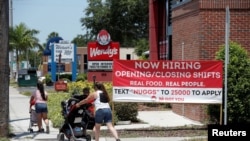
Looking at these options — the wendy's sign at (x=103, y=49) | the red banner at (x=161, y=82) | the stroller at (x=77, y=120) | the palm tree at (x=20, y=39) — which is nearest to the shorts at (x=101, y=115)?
the stroller at (x=77, y=120)

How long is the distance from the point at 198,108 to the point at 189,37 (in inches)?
105

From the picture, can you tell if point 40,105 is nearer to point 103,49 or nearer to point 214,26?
point 214,26

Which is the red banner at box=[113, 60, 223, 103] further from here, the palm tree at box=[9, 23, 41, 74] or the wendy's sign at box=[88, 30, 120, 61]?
the palm tree at box=[9, 23, 41, 74]

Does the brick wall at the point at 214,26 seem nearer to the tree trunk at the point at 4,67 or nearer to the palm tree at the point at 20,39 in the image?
the tree trunk at the point at 4,67

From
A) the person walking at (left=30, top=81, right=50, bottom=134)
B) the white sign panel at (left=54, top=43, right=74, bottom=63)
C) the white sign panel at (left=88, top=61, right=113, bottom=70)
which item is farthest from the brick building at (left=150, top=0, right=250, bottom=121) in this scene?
the white sign panel at (left=54, top=43, right=74, bottom=63)

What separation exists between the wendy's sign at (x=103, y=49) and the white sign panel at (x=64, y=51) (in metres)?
12.5

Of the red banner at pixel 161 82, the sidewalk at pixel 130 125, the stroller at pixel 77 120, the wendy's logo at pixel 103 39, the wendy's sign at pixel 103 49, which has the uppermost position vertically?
the wendy's logo at pixel 103 39

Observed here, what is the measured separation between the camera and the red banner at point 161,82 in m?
15.3

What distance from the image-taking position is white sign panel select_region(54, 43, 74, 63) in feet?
128

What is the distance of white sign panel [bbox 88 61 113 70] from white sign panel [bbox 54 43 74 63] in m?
12.4

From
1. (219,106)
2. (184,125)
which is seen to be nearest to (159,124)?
(184,125)

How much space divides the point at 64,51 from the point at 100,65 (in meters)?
12.9

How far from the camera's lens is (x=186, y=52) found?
19.5 metres

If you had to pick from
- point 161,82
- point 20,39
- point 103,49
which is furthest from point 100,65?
point 20,39
